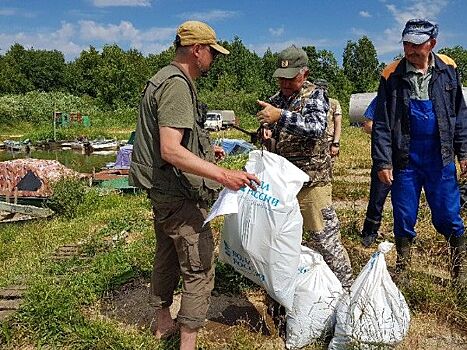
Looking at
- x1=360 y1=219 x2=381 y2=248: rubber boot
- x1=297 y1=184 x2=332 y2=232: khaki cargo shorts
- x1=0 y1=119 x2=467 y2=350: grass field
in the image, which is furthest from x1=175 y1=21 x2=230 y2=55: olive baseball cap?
x1=360 y1=219 x2=381 y2=248: rubber boot

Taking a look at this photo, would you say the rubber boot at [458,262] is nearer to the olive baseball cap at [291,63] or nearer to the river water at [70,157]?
the olive baseball cap at [291,63]

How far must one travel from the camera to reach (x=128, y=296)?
12.4 ft

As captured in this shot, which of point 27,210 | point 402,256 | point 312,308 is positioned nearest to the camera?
point 312,308

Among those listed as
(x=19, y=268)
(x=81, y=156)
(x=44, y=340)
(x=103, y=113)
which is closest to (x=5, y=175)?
(x=19, y=268)

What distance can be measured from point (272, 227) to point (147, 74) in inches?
2127

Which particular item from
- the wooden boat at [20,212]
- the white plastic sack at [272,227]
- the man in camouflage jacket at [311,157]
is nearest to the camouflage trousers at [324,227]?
the man in camouflage jacket at [311,157]

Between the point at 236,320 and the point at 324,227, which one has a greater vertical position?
the point at 324,227

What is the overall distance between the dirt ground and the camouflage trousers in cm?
52

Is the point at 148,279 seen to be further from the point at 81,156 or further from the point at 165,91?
the point at 81,156

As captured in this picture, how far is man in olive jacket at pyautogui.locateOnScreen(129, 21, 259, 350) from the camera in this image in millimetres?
2445

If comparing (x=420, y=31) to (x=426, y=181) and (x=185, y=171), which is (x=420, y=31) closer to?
(x=426, y=181)

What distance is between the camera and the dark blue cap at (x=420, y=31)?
3080 millimetres

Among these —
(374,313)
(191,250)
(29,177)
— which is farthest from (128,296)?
(29,177)

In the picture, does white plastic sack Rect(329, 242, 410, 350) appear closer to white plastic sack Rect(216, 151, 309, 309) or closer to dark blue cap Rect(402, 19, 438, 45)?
white plastic sack Rect(216, 151, 309, 309)
